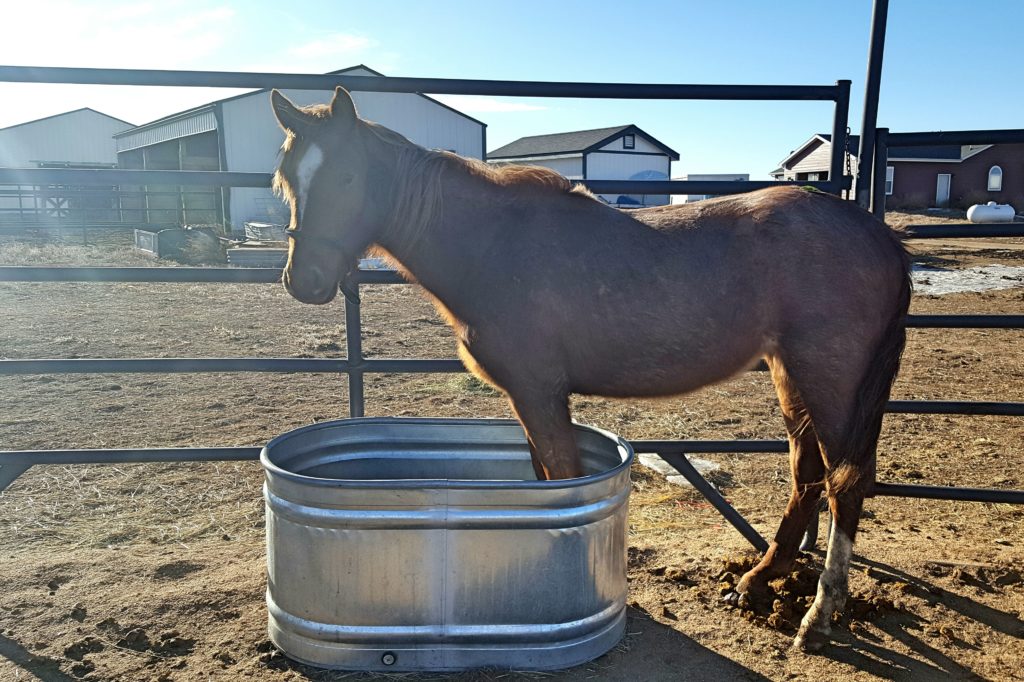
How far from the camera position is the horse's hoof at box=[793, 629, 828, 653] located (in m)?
2.73

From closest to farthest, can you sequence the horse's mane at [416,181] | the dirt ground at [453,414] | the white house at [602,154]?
the dirt ground at [453,414]
the horse's mane at [416,181]
the white house at [602,154]

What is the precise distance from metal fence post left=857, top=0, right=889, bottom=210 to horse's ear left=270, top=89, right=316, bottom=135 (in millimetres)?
2403

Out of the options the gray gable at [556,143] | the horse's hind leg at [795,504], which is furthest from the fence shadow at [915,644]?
the gray gable at [556,143]

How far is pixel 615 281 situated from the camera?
9.00 feet

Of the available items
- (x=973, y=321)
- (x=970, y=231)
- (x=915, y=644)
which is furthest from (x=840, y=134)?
(x=915, y=644)

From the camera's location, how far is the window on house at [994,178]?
3819cm

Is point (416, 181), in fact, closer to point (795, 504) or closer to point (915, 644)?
point (795, 504)

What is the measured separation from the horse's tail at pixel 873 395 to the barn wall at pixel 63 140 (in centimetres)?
4994

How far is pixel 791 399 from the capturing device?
3008 millimetres

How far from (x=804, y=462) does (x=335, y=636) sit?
2.10 meters


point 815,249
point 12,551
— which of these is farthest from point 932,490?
point 12,551

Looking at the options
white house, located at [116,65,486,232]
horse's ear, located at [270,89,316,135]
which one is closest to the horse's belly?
horse's ear, located at [270,89,316,135]

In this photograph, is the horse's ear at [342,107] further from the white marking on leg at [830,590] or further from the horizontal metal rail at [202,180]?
the white marking on leg at [830,590]

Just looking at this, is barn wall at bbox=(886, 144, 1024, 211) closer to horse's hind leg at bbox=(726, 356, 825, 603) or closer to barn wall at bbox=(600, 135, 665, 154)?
barn wall at bbox=(600, 135, 665, 154)
